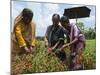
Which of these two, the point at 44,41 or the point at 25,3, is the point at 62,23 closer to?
the point at 44,41

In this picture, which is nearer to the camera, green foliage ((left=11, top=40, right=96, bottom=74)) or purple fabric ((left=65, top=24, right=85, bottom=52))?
green foliage ((left=11, top=40, right=96, bottom=74))

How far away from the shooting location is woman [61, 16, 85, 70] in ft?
A: 7.42

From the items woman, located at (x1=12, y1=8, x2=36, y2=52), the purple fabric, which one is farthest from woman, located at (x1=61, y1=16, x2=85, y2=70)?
woman, located at (x1=12, y1=8, x2=36, y2=52)

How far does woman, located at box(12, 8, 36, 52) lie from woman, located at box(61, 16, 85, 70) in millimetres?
329

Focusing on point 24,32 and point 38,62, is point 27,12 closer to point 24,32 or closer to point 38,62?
point 24,32

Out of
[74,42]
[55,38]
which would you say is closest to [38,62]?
[55,38]

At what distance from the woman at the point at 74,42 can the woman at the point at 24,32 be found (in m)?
0.33

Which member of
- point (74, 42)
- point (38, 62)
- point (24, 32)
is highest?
point (24, 32)

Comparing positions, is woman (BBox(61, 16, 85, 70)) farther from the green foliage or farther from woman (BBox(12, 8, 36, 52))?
woman (BBox(12, 8, 36, 52))

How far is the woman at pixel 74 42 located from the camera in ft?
7.42

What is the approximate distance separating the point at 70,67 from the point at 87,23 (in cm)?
50

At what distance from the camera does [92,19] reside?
2.37 metres

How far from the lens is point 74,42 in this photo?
2289mm

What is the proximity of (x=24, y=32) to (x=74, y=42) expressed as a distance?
534 mm
